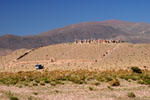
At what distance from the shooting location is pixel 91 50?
7469cm

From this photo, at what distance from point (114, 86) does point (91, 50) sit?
47.9 meters

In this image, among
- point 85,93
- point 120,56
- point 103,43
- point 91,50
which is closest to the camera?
point 85,93

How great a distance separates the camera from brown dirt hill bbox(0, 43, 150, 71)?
62.9m

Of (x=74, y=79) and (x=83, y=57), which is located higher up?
(x=83, y=57)

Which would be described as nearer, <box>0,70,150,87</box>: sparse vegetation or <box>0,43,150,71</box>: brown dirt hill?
<box>0,70,150,87</box>: sparse vegetation

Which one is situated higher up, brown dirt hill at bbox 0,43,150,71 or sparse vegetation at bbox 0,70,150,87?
brown dirt hill at bbox 0,43,150,71

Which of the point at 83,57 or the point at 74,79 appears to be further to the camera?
the point at 83,57

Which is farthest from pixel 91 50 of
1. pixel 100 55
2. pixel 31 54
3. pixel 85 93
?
pixel 85 93

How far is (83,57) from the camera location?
70.7 m

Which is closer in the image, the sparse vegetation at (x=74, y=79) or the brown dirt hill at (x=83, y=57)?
the sparse vegetation at (x=74, y=79)

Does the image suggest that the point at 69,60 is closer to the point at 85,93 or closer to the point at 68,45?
the point at 68,45

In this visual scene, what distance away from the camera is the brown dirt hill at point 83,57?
62.9 metres

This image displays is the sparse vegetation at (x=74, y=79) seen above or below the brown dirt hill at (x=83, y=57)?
below

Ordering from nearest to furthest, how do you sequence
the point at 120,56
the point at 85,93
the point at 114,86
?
the point at 85,93
the point at 114,86
the point at 120,56
